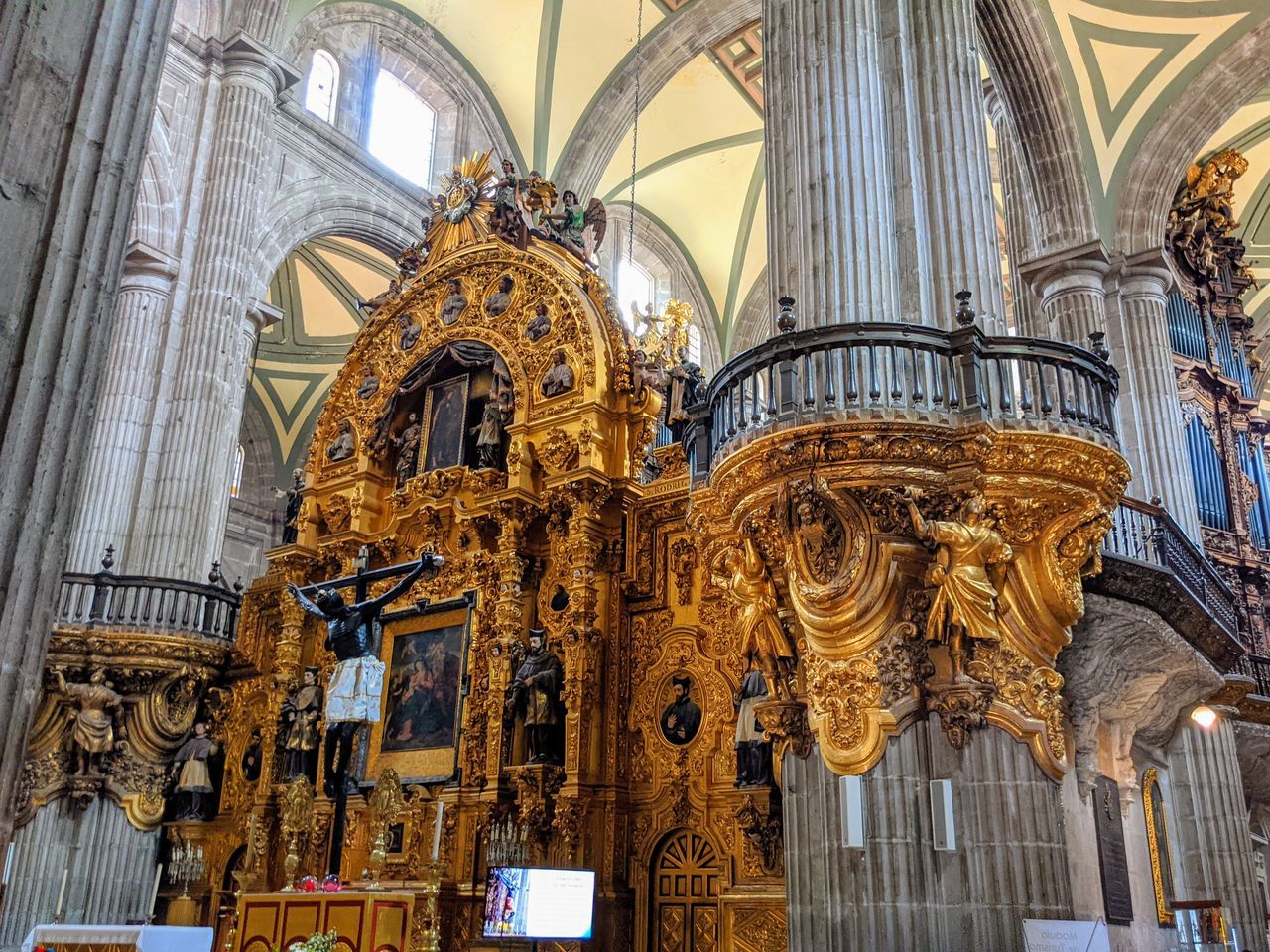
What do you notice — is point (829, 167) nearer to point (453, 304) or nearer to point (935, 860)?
point (935, 860)

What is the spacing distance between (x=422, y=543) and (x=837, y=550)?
20.9 ft

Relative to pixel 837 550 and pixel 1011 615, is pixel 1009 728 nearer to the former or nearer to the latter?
pixel 1011 615

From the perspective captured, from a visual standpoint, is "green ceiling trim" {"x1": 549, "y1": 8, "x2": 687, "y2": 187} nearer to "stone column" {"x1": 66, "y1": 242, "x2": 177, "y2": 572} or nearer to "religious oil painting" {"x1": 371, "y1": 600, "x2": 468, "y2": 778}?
"stone column" {"x1": 66, "y1": 242, "x2": 177, "y2": 572}

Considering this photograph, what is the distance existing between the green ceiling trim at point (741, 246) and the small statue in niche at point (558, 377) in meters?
11.9

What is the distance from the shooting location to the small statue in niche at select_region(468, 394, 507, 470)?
41.8 ft

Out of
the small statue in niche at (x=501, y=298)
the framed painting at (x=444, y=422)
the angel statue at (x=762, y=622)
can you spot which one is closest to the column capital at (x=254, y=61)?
the small statue in niche at (x=501, y=298)

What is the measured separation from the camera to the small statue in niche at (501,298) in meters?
13.5

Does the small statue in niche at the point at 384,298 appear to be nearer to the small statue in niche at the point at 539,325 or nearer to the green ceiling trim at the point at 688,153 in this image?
the small statue in niche at the point at 539,325

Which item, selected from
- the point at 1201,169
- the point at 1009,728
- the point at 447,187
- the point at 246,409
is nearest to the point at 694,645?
the point at 1009,728

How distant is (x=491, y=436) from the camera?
12773 millimetres

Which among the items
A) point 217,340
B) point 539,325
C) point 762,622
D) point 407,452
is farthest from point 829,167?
point 217,340

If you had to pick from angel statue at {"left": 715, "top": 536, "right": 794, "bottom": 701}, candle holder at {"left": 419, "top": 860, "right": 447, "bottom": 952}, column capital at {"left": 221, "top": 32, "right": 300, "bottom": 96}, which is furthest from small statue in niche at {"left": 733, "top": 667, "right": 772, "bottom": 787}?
column capital at {"left": 221, "top": 32, "right": 300, "bottom": 96}

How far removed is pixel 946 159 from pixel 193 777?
10.8m

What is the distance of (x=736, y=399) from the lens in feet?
27.5
